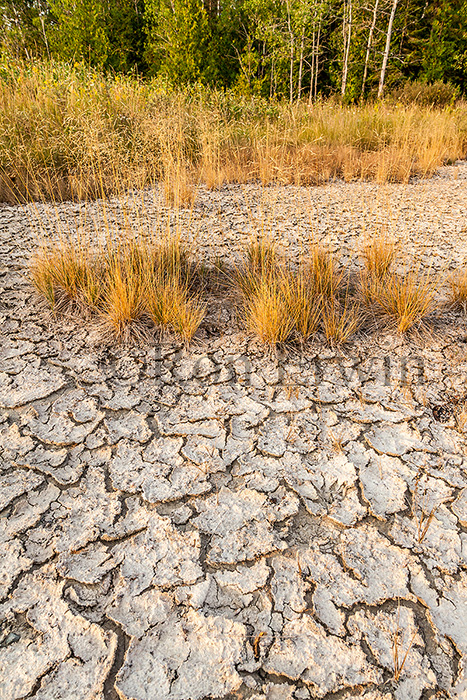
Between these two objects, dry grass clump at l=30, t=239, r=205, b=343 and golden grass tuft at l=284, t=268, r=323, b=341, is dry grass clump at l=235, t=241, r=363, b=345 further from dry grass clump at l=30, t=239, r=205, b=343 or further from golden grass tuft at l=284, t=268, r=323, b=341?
dry grass clump at l=30, t=239, r=205, b=343

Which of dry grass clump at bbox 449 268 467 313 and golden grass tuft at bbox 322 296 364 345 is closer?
golden grass tuft at bbox 322 296 364 345

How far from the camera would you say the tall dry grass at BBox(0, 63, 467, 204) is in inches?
153

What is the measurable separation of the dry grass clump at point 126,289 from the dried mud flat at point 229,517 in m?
0.15

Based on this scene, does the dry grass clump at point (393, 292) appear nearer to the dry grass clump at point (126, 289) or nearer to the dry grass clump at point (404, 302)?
the dry grass clump at point (404, 302)

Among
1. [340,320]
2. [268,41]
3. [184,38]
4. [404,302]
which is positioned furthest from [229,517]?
[268,41]

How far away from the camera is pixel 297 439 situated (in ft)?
5.83

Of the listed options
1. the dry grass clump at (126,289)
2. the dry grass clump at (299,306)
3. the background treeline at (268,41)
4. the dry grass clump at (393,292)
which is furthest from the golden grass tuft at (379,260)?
the background treeline at (268,41)

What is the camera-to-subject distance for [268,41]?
35.3 ft

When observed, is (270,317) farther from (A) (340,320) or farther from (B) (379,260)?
(B) (379,260)

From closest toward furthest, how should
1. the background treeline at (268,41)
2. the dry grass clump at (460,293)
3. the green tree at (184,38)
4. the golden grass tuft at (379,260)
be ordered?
the dry grass clump at (460,293) < the golden grass tuft at (379,260) < the green tree at (184,38) < the background treeline at (268,41)

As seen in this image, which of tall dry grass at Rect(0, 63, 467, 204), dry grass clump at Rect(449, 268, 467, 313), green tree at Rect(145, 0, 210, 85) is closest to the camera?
dry grass clump at Rect(449, 268, 467, 313)

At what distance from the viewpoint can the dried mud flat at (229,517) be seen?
3.59ft

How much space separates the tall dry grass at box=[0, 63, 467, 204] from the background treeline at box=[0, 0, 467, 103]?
449 cm

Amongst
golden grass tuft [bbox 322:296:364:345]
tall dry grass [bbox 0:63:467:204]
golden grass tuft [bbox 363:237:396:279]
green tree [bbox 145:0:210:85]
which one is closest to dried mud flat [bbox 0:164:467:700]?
golden grass tuft [bbox 322:296:364:345]
